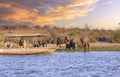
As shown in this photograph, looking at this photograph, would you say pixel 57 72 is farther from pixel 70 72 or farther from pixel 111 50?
pixel 111 50

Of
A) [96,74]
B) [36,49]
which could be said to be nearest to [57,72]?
[96,74]

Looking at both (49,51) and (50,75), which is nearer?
(50,75)

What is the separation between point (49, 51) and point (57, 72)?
3452cm

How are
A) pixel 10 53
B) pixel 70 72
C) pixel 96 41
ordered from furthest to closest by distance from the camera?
1. pixel 96 41
2. pixel 10 53
3. pixel 70 72

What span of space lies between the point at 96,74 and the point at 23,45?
1478 inches

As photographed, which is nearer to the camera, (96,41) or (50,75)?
(50,75)

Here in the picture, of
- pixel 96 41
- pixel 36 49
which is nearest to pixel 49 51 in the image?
pixel 36 49

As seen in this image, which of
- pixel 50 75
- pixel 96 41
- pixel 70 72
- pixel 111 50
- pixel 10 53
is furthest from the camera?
pixel 96 41

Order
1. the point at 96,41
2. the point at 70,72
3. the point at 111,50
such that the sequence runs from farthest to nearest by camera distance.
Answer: the point at 96,41 → the point at 111,50 → the point at 70,72

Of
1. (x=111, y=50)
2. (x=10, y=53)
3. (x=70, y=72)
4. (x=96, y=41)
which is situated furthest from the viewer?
(x=96, y=41)

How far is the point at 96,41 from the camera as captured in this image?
117000mm

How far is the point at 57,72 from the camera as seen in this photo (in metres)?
39.8

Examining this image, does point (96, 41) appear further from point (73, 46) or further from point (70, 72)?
point (70, 72)

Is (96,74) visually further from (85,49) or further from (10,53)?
(85,49)
